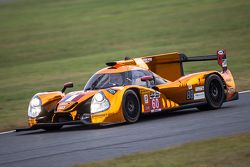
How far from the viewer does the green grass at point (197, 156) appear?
8266 mm

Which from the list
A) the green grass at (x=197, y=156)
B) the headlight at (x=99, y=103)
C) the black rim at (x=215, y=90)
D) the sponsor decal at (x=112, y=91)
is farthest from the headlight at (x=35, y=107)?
the green grass at (x=197, y=156)

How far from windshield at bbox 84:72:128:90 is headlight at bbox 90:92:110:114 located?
0.98 m

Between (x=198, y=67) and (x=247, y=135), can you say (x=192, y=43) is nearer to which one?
(x=198, y=67)

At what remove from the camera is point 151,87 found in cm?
1411

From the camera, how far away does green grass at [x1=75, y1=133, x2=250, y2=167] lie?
8266mm

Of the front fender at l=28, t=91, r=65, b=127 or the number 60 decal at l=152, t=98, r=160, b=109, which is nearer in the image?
the front fender at l=28, t=91, r=65, b=127

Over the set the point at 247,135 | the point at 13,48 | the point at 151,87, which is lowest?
the point at 247,135

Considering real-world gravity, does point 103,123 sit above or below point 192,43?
below

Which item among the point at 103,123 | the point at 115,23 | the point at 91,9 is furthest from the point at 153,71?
the point at 91,9

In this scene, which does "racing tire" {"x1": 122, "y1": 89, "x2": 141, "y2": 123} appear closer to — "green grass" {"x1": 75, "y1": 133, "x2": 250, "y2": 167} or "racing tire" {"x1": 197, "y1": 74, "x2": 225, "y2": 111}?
"racing tire" {"x1": 197, "y1": 74, "x2": 225, "y2": 111}

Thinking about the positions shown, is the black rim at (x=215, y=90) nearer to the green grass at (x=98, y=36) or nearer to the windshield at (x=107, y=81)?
the windshield at (x=107, y=81)

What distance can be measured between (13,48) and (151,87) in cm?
1799

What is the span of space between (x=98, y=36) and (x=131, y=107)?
19.1 metres

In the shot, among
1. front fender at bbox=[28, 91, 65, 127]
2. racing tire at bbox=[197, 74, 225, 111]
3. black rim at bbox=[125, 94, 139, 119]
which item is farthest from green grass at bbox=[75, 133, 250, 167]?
racing tire at bbox=[197, 74, 225, 111]
